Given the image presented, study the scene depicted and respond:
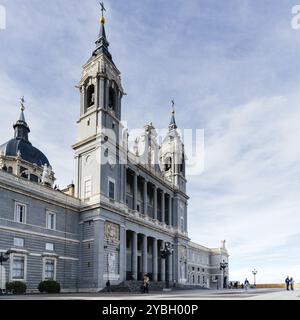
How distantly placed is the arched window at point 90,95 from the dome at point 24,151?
28.6 meters

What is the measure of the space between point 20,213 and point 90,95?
20851 mm

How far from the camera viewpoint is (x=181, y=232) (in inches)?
2874

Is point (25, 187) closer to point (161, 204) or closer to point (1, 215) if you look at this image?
point (1, 215)

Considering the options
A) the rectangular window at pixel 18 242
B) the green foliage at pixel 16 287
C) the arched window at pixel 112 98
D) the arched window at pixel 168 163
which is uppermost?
the arched window at pixel 112 98

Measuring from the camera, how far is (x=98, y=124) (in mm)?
50375

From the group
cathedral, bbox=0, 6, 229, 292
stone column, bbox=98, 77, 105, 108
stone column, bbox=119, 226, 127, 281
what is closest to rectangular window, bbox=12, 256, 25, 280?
cathedral, bbox=0, 6, 229, 292

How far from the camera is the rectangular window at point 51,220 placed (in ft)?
143

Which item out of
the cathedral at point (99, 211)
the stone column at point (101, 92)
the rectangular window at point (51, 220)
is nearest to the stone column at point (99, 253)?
the cathedral at point (99, 211)

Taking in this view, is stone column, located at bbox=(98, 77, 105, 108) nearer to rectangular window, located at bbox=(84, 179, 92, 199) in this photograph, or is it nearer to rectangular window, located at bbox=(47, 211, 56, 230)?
rectangular window, located at bbox=(84, 179, 92, 199)

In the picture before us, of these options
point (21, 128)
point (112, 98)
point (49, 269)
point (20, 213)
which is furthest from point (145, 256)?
point (21, 128)

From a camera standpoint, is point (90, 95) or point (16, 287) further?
point (90, 95)

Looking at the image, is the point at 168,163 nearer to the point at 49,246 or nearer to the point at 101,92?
the point at 101,92

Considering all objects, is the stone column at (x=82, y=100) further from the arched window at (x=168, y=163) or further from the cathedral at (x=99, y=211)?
the arched window at (x=168, y=163)
